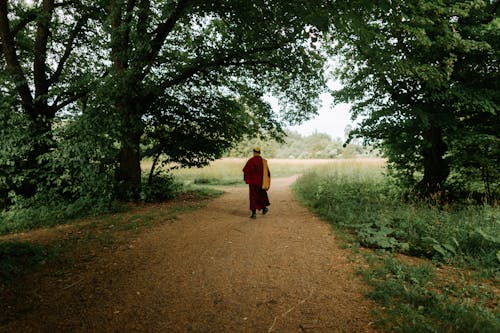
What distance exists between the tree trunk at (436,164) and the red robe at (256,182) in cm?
554

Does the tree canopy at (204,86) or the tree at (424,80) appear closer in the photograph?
the tree at (424,80)

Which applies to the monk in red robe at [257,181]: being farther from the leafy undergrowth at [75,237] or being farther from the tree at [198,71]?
the tree at [198,71]

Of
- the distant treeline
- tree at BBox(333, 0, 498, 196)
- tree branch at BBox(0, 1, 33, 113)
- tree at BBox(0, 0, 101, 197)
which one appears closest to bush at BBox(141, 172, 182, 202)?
tree at BBox(0, 0, 101, 197)

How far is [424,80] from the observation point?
8156 mm

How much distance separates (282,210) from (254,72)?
5616 mm

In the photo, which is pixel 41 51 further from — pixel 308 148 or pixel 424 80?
pixel 308 148

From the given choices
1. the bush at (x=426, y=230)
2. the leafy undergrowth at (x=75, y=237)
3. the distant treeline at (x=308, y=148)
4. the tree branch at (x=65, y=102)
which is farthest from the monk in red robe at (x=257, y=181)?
the distant treeline at (x=308, y=148)

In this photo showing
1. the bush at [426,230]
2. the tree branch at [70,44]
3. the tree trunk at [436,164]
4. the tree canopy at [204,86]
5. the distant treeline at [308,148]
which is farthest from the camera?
the distant treeline at [308,148]

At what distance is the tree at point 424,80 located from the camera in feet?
21.9

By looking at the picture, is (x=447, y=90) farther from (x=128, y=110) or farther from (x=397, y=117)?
(x=128, y=110)

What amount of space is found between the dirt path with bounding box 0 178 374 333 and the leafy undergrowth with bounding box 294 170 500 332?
418mm

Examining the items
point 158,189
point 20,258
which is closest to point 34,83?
point 158,189

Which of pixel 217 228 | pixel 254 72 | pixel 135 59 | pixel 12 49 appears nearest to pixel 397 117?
pixel 254 72

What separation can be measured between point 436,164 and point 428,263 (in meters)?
6.21
